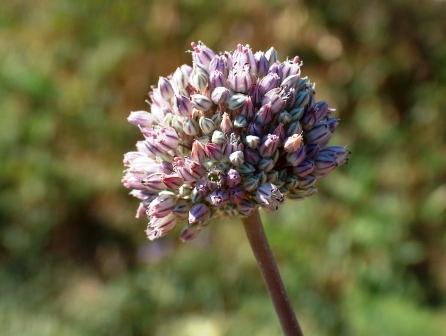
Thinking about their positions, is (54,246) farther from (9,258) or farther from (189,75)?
(189,75)

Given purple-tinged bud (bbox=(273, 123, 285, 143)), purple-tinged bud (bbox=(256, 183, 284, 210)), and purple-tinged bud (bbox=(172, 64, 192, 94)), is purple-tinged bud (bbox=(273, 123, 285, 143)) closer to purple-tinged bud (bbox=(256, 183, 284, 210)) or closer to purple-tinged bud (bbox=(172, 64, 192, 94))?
purple-tinged bud (bbox=(256, 183, 284, 210))

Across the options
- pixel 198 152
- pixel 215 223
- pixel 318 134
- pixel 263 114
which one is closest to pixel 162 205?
pixel 198 152

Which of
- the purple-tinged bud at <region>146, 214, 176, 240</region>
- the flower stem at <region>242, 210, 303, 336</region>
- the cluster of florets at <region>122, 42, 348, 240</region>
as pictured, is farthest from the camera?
the purple-tinged bud at <region>146, 214, 176, 240</region>

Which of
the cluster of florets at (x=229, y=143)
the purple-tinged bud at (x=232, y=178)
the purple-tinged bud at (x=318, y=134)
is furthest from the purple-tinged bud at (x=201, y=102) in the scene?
the purple-tinged bud at (x=318, y=134)

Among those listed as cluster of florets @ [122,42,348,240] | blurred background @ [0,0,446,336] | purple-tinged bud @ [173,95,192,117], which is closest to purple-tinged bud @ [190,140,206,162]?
cluster of florets @ [122,42,348,240]

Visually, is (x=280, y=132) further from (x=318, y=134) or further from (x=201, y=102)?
(x=201, y=102)

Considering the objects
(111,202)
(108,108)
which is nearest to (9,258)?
(111,202)
